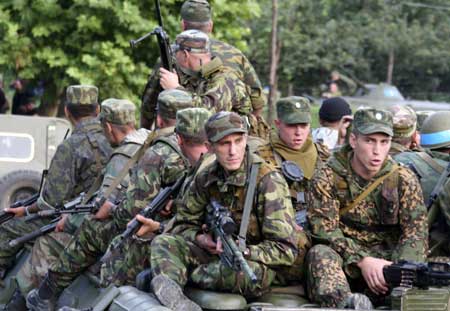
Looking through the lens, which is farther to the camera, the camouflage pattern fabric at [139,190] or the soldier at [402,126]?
the soldier at [402,126]

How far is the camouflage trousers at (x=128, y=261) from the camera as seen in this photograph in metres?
8.26

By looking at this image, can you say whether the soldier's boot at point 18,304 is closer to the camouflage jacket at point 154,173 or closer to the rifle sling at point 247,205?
the camouflage jacket at point 154,173

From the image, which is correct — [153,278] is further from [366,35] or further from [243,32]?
[366,35]

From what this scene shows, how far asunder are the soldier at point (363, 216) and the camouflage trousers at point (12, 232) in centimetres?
392

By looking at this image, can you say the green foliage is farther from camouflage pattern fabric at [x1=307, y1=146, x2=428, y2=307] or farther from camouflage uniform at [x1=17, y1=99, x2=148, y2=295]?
camouflage pattern fabric at [x1=307, y1=146, x2=428, y2=307]

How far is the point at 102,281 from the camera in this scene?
871 cm

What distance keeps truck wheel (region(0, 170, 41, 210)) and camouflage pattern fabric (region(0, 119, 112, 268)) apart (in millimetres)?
2258

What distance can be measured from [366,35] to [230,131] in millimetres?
31436

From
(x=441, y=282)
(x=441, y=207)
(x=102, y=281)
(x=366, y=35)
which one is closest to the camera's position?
Answer: (x=441, y=282)

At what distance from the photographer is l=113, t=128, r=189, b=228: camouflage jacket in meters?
8.30

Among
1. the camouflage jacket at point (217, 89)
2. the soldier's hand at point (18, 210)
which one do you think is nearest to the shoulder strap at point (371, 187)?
the camouflage jacket at point (217, 89)

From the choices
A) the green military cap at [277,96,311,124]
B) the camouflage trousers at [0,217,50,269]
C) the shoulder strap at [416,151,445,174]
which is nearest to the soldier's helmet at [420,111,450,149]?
the shoulder strap at [416,151,445,174]

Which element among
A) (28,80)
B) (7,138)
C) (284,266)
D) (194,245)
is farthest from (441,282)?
(28,80)

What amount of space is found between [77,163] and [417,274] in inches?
170
